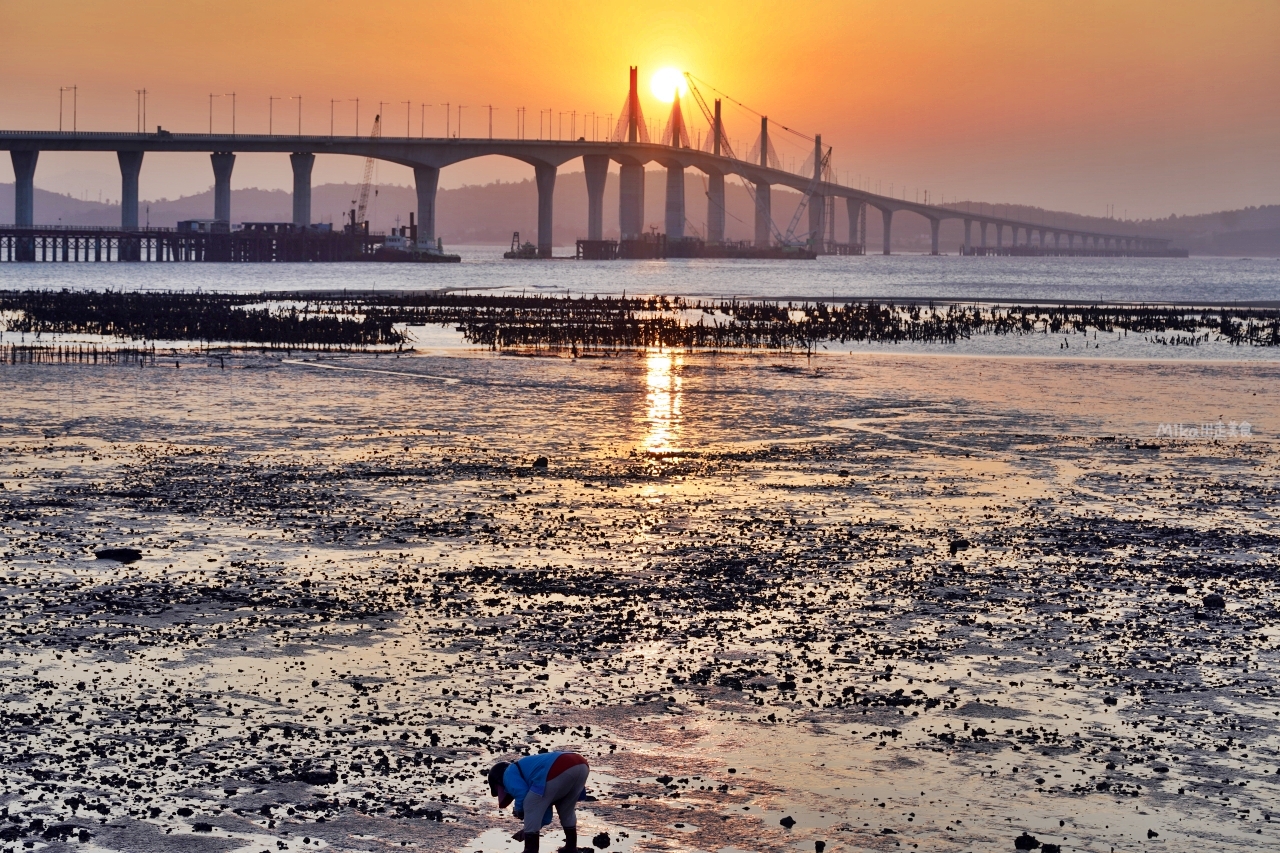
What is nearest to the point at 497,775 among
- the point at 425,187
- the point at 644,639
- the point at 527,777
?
the point at 527,777

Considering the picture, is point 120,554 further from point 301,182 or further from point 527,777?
point 301,182

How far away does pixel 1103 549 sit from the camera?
16922 mm

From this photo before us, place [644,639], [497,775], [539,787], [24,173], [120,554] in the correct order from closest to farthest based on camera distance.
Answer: [539,787] → [497,775] → [644,639] → [120,554] → [24,173]

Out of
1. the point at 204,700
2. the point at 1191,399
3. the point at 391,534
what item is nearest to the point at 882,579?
the point at 391,534

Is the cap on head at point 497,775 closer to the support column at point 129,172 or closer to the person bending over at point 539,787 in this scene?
the person bending over at point 539,787

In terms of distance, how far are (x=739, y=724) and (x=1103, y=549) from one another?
310 inches

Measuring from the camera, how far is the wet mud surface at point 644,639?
9109mm

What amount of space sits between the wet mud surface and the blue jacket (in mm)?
678

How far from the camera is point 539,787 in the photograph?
7891 millimetres

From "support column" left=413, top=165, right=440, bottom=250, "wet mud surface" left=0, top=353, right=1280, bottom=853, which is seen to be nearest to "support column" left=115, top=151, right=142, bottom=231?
Answer: "support column" left=413, top=165, right=440, bottom=250

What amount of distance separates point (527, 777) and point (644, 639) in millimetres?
4955

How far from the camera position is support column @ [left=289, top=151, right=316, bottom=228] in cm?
19188

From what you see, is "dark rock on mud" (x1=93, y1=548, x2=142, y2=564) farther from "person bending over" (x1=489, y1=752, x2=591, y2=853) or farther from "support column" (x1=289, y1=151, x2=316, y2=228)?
"support column" (x1=289, y1=151, x2=316, y2=228)

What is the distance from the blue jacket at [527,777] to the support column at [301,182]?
189 meters
